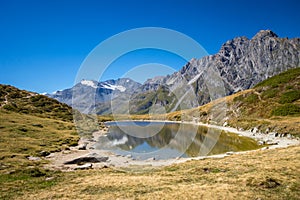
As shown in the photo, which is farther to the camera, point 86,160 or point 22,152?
point 22,152

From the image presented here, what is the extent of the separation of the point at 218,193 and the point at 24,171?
23632mm

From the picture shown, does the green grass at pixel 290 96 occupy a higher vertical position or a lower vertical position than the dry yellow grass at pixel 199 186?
higher

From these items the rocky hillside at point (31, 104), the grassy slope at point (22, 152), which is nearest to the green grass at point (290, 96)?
the grassy slope at point (22, 152)

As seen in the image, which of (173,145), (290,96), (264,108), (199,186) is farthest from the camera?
(264,108)

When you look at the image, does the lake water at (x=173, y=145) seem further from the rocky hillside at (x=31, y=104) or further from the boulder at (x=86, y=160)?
the rocky hillside at (x=31, y=104)

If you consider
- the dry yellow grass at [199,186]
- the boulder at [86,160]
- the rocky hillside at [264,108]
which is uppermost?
the rocky hillside at [264,108]

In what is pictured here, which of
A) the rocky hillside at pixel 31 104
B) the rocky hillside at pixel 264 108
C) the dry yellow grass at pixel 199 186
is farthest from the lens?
the rocky hillside at pixel 31 104

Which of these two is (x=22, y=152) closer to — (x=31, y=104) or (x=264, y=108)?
(x=31, y=104)

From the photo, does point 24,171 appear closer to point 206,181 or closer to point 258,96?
point 206,181

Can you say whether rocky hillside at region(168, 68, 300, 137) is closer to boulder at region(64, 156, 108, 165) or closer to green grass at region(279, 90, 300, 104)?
green grass at region(279, 90, 300, 104)

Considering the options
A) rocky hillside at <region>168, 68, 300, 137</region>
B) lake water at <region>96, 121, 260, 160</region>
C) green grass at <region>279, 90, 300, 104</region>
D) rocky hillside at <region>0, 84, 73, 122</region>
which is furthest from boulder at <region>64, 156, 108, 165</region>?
green grass at <region>279, 90, 300, 104</region>

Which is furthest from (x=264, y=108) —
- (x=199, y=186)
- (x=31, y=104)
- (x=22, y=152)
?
(x=31, y=104)

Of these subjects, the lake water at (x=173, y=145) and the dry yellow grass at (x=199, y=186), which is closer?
the dry yellow grass at (x=199, y=186)

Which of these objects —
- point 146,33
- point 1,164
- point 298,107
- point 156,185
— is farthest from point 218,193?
point 298,107
